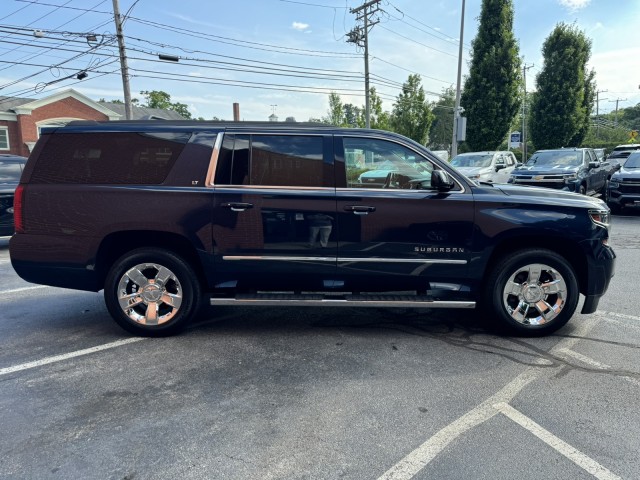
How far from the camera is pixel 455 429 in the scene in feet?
9.00

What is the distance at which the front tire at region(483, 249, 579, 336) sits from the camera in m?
4.10

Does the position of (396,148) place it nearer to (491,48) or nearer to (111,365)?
(111,365)

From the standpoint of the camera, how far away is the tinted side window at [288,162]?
4.08 m

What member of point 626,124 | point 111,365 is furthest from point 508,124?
point 626,124

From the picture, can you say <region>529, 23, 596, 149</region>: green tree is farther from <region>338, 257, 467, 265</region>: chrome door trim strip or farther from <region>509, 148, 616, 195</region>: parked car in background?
<region>338, 257, 467, 265</region>: chrome door trim strip

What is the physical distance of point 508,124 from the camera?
84.0ft

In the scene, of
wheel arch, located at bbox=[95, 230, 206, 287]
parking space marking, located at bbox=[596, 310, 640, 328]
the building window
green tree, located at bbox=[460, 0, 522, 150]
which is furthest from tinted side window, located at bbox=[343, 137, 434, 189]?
the building window

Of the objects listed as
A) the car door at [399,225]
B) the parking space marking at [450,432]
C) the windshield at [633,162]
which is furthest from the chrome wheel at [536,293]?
the windshield at [633,162]

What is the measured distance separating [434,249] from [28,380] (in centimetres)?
352

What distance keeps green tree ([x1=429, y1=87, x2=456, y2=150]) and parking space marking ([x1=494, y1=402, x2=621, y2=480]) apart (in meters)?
70.2

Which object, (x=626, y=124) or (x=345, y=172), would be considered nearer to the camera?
(x=345, y=172)

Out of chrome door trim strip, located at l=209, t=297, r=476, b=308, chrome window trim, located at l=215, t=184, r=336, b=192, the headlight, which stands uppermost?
chrome window trim, located at l=215, t=184, r=336, b=192

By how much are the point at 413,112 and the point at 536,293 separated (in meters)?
25.7

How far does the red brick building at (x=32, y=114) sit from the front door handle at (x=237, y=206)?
34.1 m
